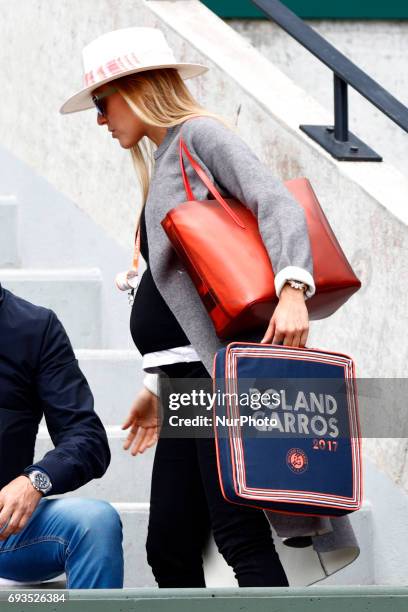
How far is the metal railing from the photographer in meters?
4.72

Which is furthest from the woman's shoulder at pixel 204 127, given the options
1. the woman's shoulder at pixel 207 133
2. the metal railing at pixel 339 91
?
the metal railing at pixel 339 91

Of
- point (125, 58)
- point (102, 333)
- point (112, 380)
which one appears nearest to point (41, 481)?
point (125, 58)

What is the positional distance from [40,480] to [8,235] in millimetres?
2806

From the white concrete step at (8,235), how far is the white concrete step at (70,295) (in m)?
0.50

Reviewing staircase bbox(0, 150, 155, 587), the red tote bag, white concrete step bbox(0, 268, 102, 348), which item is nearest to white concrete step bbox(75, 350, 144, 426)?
staircase bbox(0, 150, 155, 587)

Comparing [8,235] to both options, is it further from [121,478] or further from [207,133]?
[207,133]

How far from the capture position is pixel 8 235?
6043mm


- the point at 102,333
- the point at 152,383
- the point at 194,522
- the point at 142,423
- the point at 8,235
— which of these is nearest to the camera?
the point at 194,522

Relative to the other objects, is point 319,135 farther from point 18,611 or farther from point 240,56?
point 18,611

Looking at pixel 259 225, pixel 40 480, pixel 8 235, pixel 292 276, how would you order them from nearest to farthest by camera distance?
pixel 292 276
pixel 259 225
pixel 40 480
pixel 8 235

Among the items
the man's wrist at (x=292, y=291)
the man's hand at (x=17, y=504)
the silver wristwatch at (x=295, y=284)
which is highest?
the silver wristwatch at (x=295, y=284)

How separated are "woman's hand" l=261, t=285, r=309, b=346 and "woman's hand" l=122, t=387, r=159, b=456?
28.2 inches

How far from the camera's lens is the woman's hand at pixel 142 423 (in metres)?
3.83

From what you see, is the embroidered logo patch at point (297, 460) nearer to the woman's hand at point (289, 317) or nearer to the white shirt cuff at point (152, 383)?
the woman's hand at point (289, 317)
